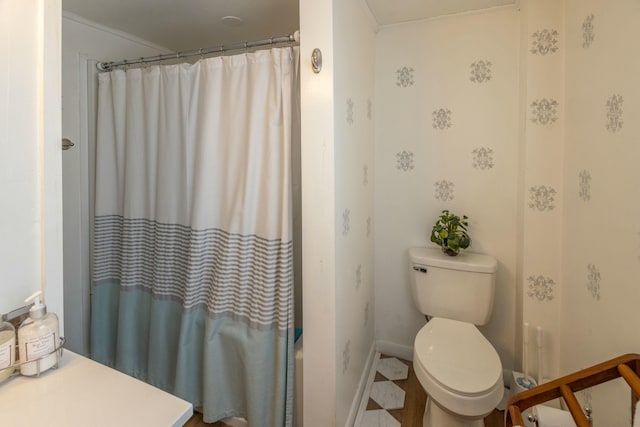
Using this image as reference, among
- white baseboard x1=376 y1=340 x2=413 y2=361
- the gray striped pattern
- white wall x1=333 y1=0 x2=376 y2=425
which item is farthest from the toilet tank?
the gray striped pattern

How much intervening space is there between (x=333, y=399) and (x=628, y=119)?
4.42 feet

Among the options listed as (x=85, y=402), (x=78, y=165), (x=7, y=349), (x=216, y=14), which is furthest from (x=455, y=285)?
(x=78, y=165)

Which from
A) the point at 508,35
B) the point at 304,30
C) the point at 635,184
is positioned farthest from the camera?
the point at 508,35

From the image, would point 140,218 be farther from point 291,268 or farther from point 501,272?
point 501,272

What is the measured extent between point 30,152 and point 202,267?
823 millimetres

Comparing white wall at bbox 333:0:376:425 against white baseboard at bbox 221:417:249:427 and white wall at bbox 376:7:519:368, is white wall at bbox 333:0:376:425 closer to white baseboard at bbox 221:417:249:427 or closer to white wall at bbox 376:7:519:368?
white wall at bbox 376:7:519:368

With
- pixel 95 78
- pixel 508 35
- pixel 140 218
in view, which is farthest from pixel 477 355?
pixel 95 78

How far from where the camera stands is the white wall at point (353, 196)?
1226 millimetres

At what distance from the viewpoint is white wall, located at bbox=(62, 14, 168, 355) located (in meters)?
1.63

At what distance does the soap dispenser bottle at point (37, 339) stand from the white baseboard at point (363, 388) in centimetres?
119

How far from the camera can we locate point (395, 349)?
6.45 feet

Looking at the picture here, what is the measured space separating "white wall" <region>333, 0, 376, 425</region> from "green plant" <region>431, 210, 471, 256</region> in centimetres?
38

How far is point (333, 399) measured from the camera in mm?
1211

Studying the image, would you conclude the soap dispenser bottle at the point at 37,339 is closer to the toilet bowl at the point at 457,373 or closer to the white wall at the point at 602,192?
the toilet bowl at the point at 457,373
